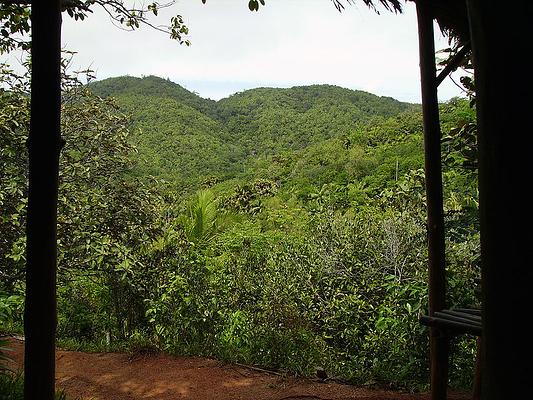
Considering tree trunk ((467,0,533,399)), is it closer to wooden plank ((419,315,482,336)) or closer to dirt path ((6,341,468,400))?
wooden plank ((419,315,482,336))

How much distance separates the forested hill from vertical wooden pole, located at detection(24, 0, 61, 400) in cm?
2236

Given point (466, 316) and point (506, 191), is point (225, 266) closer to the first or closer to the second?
point (466, 316)

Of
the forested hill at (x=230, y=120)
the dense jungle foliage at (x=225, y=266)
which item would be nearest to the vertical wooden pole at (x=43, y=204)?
the dense jungle foliage at (x=225, y=266)

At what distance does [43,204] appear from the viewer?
1.21m

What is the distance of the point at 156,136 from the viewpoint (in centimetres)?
3070

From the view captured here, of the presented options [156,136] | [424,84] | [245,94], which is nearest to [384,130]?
[156,136]

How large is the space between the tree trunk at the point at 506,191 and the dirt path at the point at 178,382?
3.00 m

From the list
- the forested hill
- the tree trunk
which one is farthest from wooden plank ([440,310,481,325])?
the forested hill

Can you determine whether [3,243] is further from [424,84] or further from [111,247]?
[424,84]

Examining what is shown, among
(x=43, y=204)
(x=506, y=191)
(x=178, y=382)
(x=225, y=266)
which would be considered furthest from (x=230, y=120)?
(x=506, y=191)


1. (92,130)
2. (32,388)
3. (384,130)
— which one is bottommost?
(32,388)

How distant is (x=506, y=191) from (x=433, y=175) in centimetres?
192

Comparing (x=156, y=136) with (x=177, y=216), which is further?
(x=156, y=136)

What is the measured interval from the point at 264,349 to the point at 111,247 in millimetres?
1893
